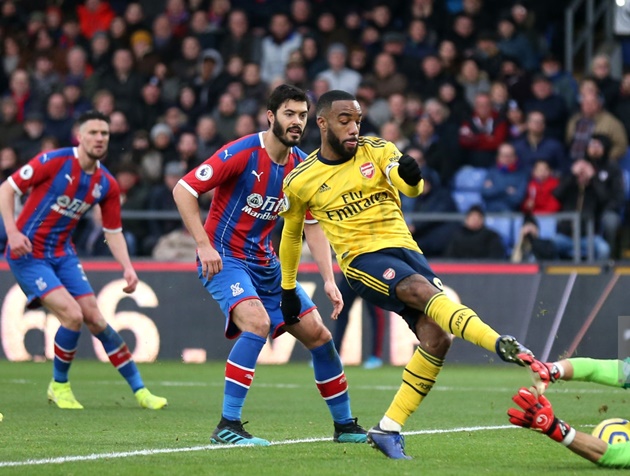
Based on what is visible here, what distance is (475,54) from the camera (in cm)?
1861

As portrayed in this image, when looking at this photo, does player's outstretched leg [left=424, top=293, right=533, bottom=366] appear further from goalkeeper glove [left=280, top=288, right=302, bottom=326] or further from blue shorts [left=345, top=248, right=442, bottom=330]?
goalkeeper glove [left=280, top=288, right=302, bottom=326]

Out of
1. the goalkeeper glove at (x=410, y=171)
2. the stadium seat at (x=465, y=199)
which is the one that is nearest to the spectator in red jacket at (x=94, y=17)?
the stadium seat at (x=465, y=199)

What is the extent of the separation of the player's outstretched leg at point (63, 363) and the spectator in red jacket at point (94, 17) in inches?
459

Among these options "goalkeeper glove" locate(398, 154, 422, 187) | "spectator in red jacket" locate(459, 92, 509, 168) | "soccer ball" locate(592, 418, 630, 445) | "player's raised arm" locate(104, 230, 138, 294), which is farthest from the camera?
"spectator in red jacket" locate(459, 92, 509, 168)

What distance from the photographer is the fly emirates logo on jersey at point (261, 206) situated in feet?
26.8

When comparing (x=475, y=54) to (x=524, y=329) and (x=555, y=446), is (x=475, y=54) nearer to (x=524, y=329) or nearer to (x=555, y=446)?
(x=524, y=329)

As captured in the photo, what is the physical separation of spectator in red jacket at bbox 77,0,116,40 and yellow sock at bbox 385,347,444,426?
15461 mm

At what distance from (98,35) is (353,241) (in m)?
14.1

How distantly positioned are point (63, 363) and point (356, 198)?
4140mm

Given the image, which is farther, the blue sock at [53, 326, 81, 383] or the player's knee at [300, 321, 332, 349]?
the blue sock at [53, 326, 81, 383]

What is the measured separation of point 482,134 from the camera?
17.5m

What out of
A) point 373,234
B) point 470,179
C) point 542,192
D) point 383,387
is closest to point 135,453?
point 373,234

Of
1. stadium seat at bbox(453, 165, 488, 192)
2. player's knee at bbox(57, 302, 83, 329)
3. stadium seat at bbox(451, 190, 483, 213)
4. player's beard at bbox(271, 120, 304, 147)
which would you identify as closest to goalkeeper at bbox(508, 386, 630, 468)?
player's beard at bbox(271, 120, 304, 147)

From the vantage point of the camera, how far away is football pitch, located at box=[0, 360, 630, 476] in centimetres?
647
